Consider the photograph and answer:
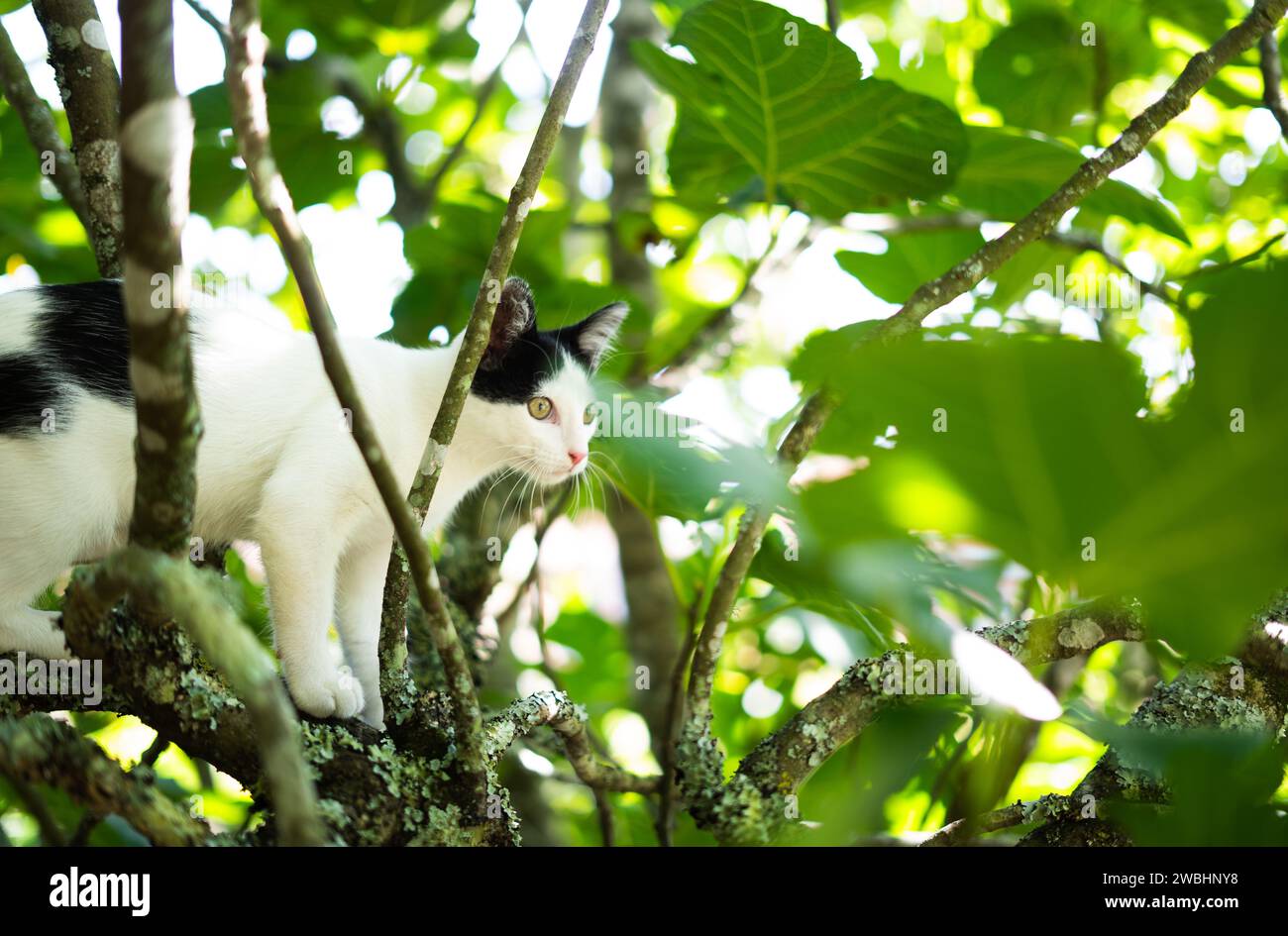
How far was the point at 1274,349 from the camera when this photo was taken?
17.1 inches

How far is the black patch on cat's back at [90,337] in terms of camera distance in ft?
5.31

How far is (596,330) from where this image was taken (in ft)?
7.54

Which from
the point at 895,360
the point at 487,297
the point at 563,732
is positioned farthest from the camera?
the point at 563,732

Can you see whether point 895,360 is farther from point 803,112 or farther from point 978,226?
point 978,226

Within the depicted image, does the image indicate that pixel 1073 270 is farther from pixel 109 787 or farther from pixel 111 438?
pixel 109 787

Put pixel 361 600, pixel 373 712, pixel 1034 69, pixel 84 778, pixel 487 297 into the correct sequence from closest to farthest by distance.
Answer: pixel 84 778 → pixel 487 297 → pixel 373 712 → pixel 361 600 → pixel 1034 69

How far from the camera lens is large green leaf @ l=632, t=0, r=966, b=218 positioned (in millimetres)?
1660

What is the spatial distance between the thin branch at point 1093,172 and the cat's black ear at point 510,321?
820 mm

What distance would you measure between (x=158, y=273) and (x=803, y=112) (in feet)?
4.59

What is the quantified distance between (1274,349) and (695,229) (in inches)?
96.9

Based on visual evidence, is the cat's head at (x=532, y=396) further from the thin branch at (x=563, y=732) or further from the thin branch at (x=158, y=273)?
the thin branch at (x=158, y=273)

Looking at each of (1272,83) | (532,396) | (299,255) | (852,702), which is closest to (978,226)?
(1272,83)

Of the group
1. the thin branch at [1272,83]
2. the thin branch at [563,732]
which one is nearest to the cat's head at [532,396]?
the thin branch at [563,732]
